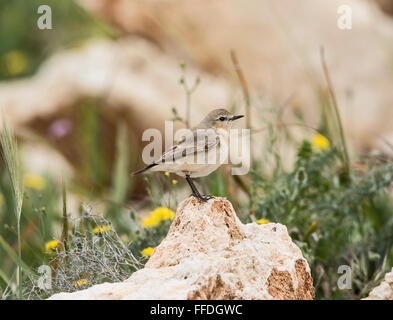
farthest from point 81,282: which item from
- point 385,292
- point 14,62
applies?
point 14,62

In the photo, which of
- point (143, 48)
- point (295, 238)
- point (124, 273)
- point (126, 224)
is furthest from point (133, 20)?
point (124, 273)

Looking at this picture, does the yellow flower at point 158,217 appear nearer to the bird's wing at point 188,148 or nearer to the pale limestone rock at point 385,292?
the bird's wing at point 188,148

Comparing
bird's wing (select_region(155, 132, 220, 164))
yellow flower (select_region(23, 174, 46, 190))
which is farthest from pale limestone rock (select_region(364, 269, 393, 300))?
yellow flower (select_region(23, 174, 46, 190))

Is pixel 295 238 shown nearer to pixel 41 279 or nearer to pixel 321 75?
pixel 41 279

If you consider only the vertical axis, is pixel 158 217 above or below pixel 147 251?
above

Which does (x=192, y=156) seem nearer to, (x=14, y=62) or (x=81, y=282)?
(x=81, y=282)

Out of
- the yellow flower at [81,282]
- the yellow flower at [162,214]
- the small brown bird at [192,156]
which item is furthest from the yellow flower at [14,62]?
the yellow flower at [81,282]
